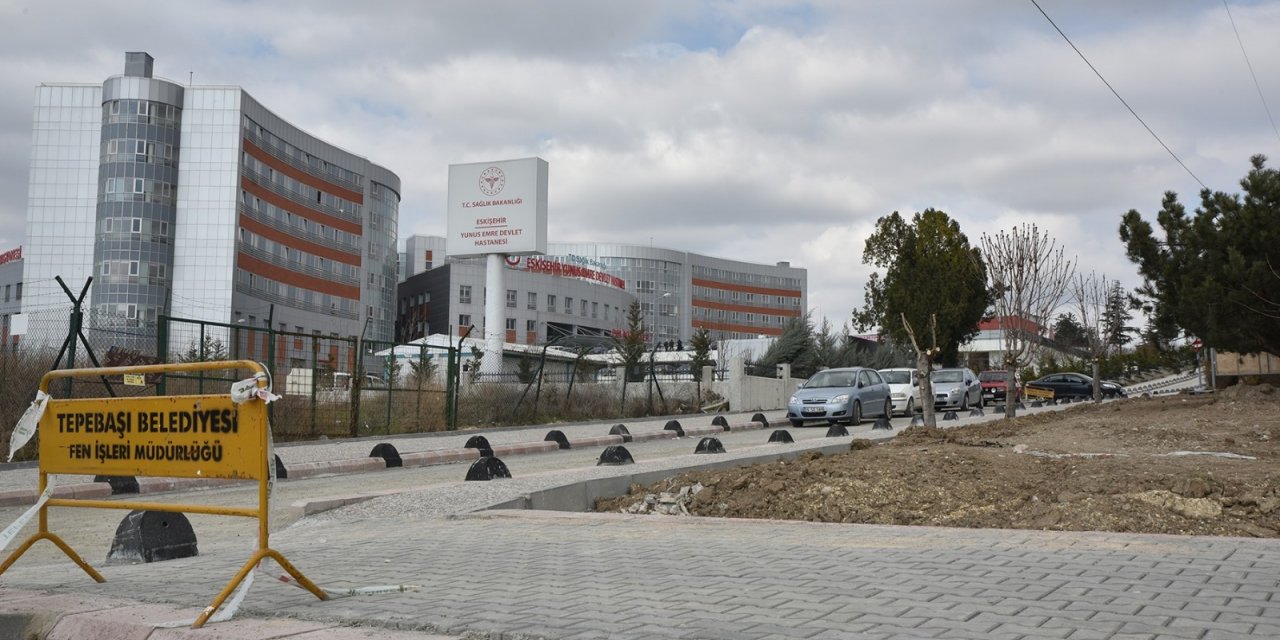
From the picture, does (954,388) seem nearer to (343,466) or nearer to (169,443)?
(343,466)

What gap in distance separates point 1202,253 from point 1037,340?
531cm

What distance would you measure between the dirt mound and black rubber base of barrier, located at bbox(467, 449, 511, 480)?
185 cm

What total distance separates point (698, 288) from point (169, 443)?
5465 inches

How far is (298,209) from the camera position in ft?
260

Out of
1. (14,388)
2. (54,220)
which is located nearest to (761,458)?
(14,388)

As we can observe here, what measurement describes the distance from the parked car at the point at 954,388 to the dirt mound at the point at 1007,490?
21.7 metres

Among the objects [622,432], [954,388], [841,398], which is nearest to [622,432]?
[622,432]

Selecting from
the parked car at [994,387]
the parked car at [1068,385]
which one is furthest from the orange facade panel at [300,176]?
the parked car at [1068,385]

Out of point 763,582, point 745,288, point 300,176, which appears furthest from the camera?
point 745,288

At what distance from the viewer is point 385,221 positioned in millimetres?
92438

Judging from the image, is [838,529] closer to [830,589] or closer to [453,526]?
[830,589]

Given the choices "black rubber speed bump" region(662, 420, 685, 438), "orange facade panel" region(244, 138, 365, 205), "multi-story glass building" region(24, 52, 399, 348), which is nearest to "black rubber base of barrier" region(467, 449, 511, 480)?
"black rubber speed bump" region(662, 420, 685, 438)

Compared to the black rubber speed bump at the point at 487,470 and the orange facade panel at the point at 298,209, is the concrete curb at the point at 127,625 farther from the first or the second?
the orange facade panel at the point at 298,209

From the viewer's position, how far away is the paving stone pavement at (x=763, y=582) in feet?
14.5
